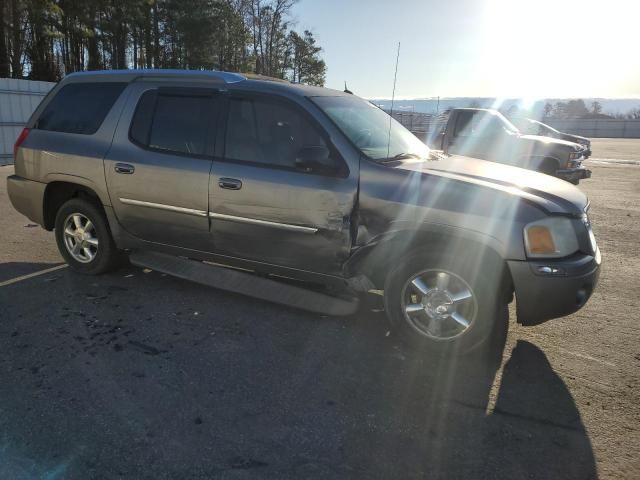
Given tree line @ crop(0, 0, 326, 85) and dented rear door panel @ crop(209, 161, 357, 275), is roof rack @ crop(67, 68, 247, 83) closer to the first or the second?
dented rear door panel @ crop(209, 161, 357, 275)

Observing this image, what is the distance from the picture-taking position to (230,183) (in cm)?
406

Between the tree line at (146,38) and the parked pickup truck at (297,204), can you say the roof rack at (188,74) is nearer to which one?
the parked pickup truck at (297,204)

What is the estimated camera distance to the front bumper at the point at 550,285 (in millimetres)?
3234

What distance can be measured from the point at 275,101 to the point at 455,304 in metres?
2.12

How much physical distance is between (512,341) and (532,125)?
14.9m

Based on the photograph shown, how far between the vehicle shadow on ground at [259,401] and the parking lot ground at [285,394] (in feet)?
0.03

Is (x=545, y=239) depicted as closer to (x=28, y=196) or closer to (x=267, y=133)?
(x=267, y=133)

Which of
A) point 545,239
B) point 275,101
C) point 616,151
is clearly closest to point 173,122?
point 275,101

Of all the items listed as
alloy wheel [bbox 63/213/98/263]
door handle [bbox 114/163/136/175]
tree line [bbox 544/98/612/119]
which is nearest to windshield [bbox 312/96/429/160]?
door handle [bbox 114/163/136/175]

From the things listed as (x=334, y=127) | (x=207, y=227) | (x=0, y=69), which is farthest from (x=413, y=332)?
(x=0, y=69)

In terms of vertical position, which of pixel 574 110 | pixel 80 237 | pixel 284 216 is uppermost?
pixel 574 110

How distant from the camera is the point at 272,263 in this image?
13.4ft

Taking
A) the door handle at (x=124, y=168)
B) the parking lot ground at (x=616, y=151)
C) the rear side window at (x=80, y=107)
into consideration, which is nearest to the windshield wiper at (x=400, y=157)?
the door handle at (x=124, y=168)

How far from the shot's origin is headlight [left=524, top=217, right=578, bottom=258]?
3.25m
